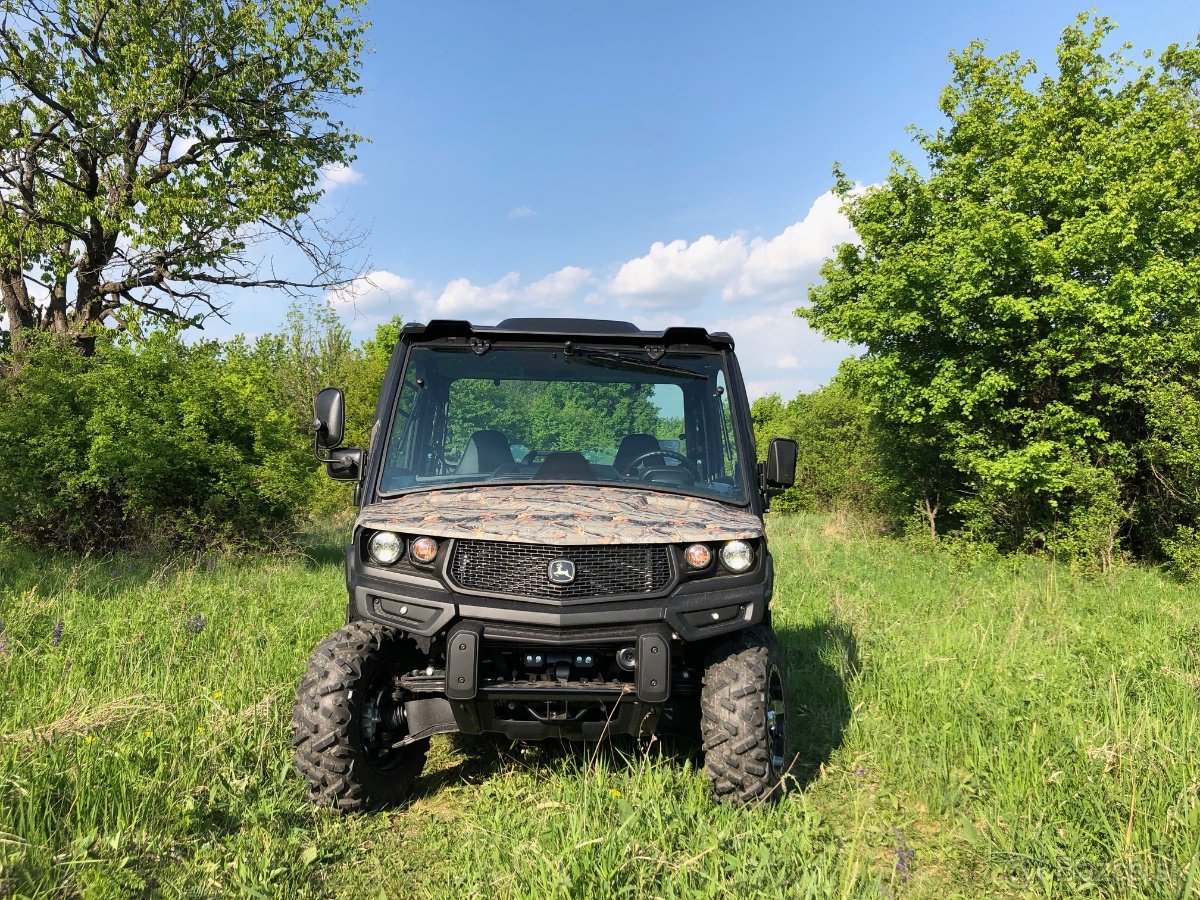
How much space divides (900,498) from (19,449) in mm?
17505

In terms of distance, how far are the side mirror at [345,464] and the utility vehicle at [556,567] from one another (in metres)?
0.02

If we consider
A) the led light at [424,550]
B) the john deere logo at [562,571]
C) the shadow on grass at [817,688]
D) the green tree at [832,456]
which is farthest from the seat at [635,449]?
the green tree at [832,456]

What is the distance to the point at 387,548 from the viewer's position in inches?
135

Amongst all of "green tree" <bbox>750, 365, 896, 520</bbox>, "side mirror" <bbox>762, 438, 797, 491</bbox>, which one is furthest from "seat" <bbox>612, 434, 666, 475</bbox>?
"green tree" <bbox>750, 365, 896, 520</bbox>

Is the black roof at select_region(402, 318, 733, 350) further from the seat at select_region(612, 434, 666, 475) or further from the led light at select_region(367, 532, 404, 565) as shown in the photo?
the led light at select_region(367, 532, 404, 565)

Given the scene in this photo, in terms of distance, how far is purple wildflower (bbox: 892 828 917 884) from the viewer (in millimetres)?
2893

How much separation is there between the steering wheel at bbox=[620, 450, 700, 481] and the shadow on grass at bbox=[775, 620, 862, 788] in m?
1.34

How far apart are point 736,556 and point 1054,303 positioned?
12465mm

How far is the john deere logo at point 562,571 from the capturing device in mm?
3203

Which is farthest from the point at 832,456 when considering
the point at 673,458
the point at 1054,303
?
the point at 673,458

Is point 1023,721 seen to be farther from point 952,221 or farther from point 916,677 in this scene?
point 952,221

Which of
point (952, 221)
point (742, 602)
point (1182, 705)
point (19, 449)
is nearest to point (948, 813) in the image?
point (742, 602)

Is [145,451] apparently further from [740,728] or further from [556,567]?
[740,728]

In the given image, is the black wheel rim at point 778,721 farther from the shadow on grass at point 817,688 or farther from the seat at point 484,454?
the seat at point 484,454
